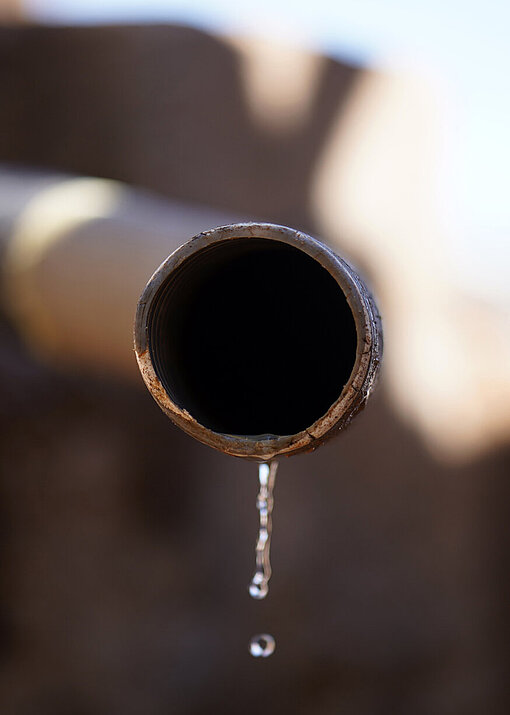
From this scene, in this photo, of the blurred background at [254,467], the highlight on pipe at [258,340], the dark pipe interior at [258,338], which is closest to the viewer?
the highlight on pipe at [258,340]

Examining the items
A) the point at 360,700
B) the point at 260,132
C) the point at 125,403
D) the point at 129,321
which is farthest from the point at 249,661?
the point at 260,132

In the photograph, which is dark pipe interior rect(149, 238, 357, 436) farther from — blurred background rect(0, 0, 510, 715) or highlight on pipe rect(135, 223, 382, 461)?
blurred background rect(0, 0, 510, 715)

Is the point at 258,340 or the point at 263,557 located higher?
the point at 263,557

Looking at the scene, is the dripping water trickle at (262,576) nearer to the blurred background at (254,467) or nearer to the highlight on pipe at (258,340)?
the blurred background at (254,467)

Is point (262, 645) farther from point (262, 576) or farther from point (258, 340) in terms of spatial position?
point (258, 340)

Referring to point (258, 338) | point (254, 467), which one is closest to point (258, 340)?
point (258, 338)

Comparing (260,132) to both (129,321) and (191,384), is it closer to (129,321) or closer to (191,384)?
(129,321)

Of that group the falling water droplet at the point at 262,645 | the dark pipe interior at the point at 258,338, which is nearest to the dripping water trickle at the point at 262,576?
the falling water droplet at the point at 262,645

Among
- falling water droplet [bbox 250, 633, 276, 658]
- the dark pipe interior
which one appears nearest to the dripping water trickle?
falling water droplet [bbox 250, 633, 276, 658]
